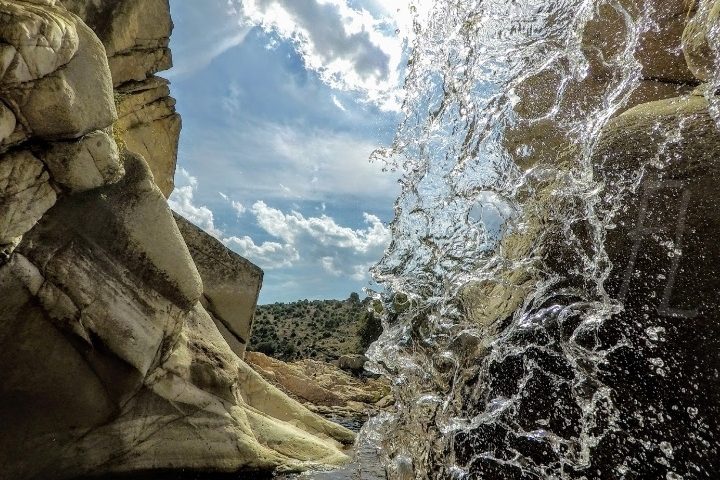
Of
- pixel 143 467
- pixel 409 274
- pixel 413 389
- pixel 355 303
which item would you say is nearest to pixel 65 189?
pixel 143 467

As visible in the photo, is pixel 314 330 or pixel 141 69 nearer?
pixel 141 69

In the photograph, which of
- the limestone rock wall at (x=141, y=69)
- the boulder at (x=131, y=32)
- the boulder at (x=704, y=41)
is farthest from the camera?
the limestone rock wall at (x=141, y=69)

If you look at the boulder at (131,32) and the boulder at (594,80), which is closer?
the boulder at (594,80)

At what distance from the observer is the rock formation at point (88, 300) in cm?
652

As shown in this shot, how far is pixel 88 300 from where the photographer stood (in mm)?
7289

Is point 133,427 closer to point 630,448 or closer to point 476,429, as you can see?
point 476,429

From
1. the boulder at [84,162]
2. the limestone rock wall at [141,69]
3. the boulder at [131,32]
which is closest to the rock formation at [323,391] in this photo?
the limestone rock wall at [141,69]

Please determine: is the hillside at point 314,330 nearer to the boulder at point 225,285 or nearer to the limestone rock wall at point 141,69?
the boulder at point 225,285

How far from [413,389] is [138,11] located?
1234 centimetres

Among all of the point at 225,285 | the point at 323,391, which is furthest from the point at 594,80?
the point at 323,391

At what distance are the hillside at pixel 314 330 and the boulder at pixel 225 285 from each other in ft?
63.0

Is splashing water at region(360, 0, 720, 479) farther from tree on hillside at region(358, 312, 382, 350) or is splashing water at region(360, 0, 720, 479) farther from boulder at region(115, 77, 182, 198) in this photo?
tree on hillside at region(358, 312, 382, 350)

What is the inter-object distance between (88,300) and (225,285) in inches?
278

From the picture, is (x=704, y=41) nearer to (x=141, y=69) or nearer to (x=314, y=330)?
(x=141, y=69)
